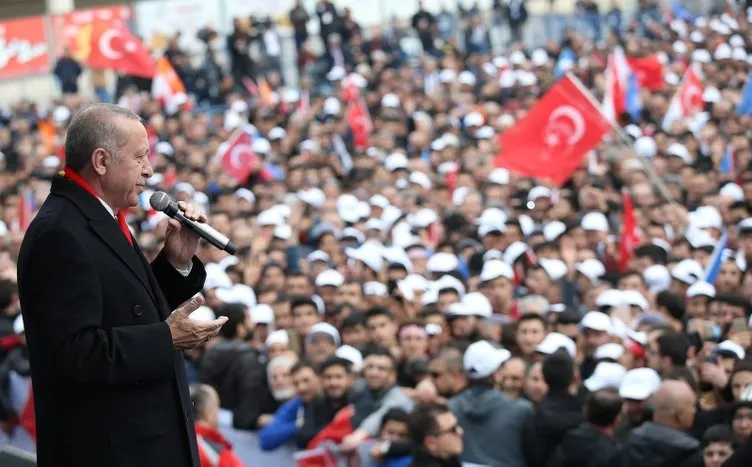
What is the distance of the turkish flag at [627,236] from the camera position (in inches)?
500

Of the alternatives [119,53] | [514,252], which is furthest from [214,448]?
[119,53]

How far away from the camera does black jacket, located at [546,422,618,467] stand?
682 centimetres

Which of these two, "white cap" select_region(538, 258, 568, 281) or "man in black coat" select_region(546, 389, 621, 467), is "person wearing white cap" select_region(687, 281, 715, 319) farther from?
"man in black coat" select_region(546, 389, 621, 467)

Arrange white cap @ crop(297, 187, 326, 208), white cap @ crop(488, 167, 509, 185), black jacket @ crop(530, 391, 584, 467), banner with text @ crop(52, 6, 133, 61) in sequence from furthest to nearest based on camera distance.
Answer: banner with text @ crop(52, 6, 133, 61) < white cap @ crop(297, 187, 326, 208) < white cap @ crop(488, 167, 509, 185) < black jacket @ crop(530, 391, 584, 467)

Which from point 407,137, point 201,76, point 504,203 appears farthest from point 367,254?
point 201,76

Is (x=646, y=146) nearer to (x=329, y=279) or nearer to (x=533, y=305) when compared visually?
(x=329, y=279)

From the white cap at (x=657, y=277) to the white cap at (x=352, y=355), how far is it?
3144mm

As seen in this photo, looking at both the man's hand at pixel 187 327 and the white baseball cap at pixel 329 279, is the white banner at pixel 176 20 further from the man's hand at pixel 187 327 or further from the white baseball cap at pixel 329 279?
the man's hand at pixel 187 327

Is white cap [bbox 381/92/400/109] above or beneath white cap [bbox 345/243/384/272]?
beneath

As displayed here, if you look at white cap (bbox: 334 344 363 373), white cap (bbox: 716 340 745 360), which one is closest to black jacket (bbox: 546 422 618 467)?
white cap (bbox: 716 340 745 360)

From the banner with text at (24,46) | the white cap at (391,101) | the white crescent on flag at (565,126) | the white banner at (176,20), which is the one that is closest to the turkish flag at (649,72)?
the white cap at (391,101)

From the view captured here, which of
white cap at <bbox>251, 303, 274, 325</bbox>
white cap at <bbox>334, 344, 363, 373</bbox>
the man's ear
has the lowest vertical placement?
white cap at <bbox>251, 303, 274, 325</bbox>

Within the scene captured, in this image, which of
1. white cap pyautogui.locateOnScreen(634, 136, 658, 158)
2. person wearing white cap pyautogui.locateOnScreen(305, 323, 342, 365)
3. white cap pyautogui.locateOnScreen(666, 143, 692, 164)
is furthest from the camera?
white cap pyautogui.locateOnScreen(634, 136, 658, 158)

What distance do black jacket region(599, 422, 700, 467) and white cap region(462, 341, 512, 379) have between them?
Result: 117 cm
